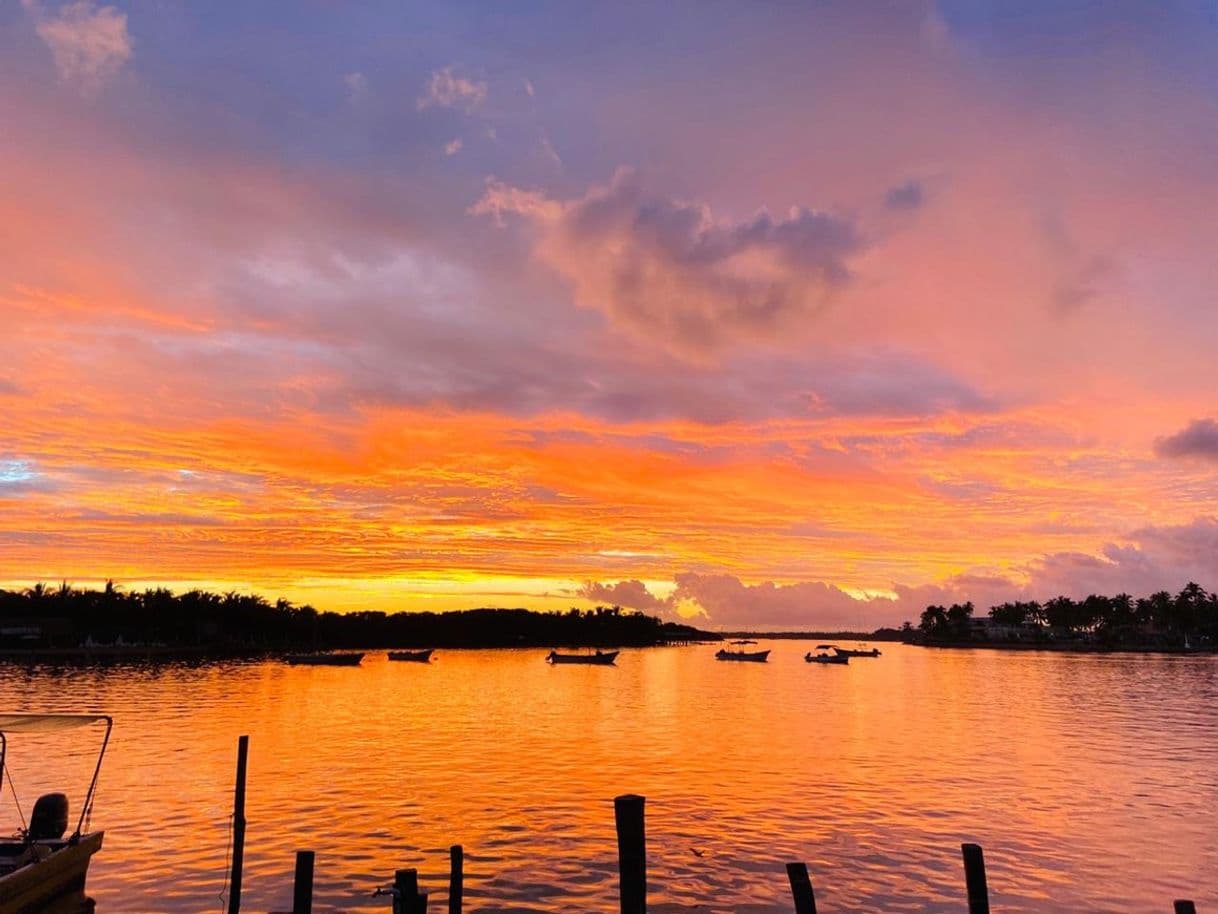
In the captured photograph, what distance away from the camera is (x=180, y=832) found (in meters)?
32.1

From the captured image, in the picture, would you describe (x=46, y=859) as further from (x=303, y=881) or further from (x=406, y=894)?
(x=406, y=894)

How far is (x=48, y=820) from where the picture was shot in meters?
22.6

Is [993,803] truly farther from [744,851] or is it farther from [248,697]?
[248,697]

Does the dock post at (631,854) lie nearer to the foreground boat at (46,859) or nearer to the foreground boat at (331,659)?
the foreground boat at (46,859)

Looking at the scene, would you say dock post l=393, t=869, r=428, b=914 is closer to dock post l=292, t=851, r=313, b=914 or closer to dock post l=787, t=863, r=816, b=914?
dock post l=292, t=851, r=313, b=914

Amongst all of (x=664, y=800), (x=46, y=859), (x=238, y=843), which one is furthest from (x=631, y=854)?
(x=664, y=800)

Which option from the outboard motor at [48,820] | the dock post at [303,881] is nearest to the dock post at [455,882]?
the dock post at [303,881]

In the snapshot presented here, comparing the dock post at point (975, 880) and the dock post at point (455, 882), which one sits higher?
the dock post at point (975, 880)

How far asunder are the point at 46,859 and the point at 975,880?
66.7ft

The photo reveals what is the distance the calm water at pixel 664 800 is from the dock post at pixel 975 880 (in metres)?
10.2

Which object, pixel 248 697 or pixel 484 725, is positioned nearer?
pixel 484 725

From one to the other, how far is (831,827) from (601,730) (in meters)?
37.2

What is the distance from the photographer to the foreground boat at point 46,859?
19125 mm

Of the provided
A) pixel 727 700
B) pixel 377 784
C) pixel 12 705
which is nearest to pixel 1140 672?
pixel 727 700
